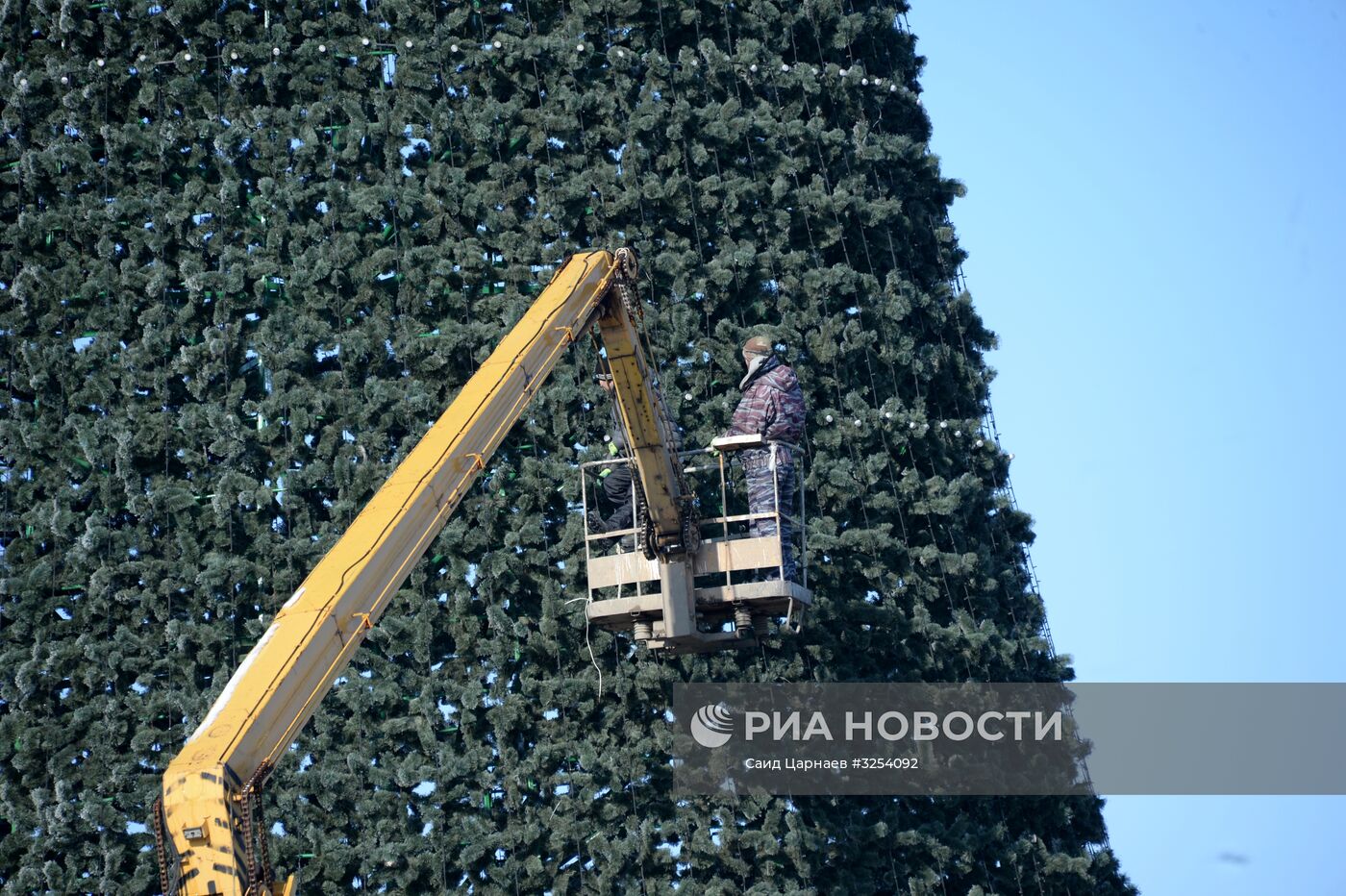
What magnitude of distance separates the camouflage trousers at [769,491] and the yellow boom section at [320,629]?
1.70m

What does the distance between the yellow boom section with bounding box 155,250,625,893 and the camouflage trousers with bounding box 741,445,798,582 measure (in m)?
1.70

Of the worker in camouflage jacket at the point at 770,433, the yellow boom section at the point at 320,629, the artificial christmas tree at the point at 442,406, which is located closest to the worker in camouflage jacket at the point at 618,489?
the worker in camouflage jacket at the point at 770,433

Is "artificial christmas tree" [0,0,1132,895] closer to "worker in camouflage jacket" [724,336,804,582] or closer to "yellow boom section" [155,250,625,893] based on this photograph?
"worker in camouflage jacket" [724,336,804,582]

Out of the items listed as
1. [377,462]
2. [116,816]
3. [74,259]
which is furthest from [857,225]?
[116,816]

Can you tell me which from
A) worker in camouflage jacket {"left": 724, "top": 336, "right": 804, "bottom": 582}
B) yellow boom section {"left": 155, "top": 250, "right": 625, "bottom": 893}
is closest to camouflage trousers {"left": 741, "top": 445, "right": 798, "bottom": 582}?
worker in camouflage jacket {"left": 724, "top": 336, "right": 804, "bottom": 582}

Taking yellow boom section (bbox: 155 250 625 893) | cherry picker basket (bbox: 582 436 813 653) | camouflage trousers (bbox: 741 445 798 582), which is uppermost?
camouflage trousers (bbox: 741 445 798 582)

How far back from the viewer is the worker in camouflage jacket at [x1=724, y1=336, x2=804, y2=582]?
12.4m

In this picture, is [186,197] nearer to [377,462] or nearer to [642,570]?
[377,462]

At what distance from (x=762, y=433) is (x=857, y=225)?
316 centimetres

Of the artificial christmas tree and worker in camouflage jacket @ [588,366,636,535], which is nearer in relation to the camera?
worker in camouflage jacket @ [588,366,636,535]

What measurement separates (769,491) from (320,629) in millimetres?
4375

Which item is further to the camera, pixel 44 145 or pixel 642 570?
pixel 44 145

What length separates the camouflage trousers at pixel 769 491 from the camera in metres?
12.3

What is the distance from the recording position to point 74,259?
47.8ft
